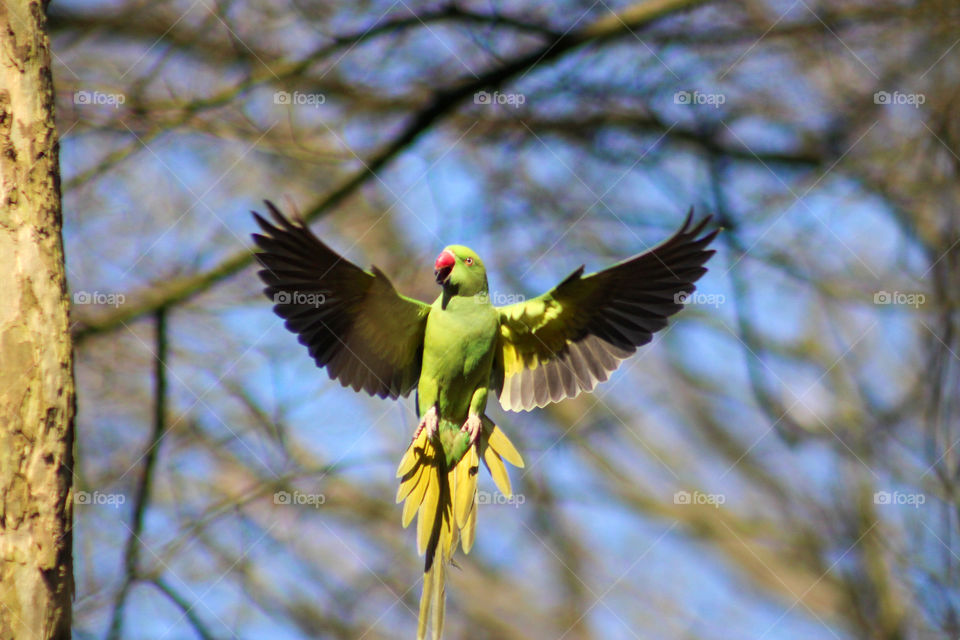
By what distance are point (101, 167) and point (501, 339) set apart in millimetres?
5038

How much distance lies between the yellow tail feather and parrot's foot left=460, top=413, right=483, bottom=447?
5cm

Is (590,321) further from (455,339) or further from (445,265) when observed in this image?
(445,265)

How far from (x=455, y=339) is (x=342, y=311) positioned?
691 mm

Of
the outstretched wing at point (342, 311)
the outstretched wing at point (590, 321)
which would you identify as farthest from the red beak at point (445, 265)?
the outstretched wing at point (590, 321)

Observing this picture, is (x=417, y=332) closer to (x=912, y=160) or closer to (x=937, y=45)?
(x=912, y=160)

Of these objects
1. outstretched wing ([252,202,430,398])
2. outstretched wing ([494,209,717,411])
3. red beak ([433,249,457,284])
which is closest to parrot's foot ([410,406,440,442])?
outstretched wing ([252,202,430,398])

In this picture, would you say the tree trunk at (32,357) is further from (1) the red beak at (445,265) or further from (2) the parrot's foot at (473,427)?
(2) the parrot's foot at (473,427)

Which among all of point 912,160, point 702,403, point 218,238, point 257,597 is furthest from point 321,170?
point 912,160

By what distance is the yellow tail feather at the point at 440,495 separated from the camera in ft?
15.8

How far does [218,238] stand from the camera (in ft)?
27.9

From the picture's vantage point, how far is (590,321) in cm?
532

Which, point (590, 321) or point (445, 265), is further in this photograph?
point (590, 321)

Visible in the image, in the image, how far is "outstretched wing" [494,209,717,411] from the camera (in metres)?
5.16


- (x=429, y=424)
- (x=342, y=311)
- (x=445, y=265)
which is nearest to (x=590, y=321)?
(x=445, y=265)
